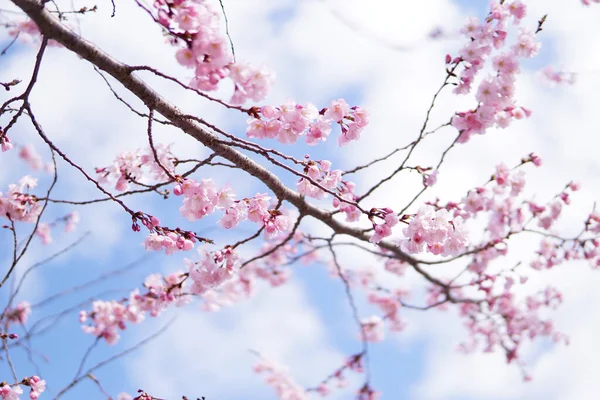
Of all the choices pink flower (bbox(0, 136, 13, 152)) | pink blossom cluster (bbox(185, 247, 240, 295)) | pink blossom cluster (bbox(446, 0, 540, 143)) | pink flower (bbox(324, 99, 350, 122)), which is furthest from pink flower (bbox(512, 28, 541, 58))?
pink flower (bbox(0, 136, 13, 152))

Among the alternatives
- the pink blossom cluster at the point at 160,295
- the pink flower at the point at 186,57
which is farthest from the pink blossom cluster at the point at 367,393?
the pink flower at the point at 186,57

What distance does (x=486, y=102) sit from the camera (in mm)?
3738

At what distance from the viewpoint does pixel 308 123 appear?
2572 mm

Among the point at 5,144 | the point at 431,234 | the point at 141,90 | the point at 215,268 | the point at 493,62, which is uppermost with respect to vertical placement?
the point at 493,62

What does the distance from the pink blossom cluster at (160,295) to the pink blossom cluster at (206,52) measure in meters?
1.23

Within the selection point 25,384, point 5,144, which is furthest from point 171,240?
point 25,384

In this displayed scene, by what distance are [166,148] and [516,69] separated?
106 inches

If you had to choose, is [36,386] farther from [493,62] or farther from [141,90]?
[493,62]

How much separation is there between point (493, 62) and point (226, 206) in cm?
244

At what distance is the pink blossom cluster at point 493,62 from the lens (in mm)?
3699

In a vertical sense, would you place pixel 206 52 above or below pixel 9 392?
above

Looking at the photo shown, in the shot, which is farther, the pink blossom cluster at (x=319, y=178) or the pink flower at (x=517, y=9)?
the pink flower at (x=517, y=9)

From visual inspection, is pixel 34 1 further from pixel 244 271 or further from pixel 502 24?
pixel 244 271

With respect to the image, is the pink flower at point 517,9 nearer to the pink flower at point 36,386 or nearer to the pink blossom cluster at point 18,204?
the pink blossom cluster at point 18,204
